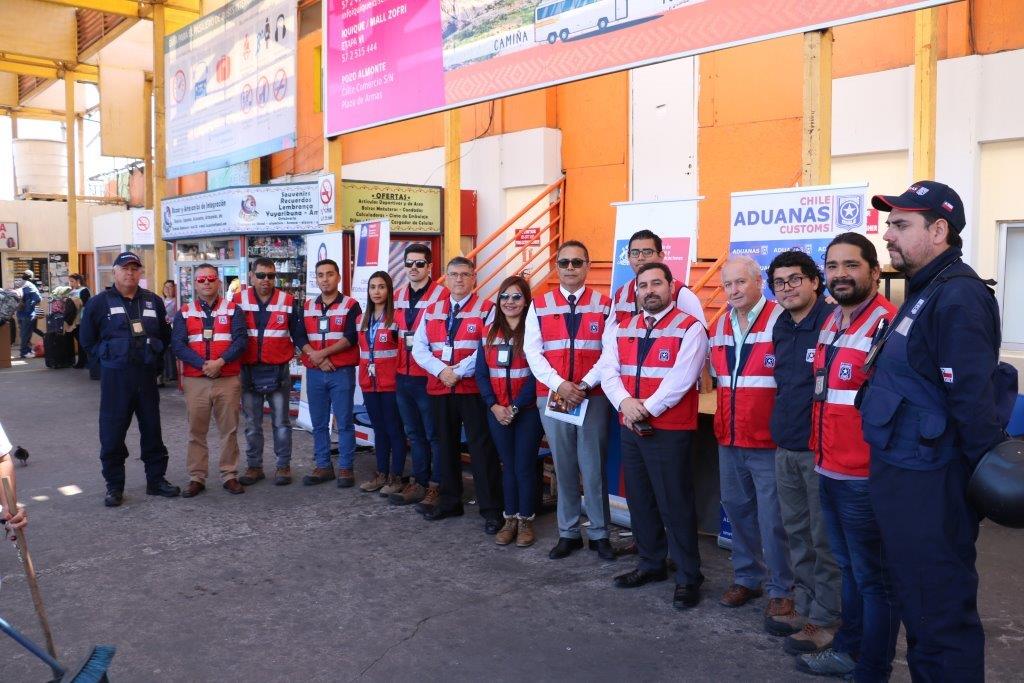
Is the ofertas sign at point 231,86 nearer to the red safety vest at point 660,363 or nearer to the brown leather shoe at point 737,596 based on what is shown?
the red safety vest at point 660,363

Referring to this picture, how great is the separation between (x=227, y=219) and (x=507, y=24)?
5.98 m

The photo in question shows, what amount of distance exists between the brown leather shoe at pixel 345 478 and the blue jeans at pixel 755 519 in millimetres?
3548

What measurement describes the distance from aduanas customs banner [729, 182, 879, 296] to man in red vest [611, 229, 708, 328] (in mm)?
522

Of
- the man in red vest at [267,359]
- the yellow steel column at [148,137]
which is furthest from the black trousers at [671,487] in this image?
the yellow steel column at [148,137]

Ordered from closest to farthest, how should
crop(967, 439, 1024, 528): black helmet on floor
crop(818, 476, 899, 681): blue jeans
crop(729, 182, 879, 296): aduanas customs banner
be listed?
crop(967, 439, 1024, 528): black helmet on floor < crop(818, 476, 899, 681): blue jeans < crop(729, 182, 879, 296): aduanas customs banner

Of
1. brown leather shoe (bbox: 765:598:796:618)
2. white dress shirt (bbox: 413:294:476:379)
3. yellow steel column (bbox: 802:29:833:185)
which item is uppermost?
yellow steel column (bbox: 802:29:833:185)

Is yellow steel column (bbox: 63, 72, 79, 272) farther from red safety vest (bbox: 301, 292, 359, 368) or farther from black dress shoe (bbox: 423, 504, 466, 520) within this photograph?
A: black dress shoe (bbox: 423, 504, 466, 520)

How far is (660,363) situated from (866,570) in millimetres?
1539

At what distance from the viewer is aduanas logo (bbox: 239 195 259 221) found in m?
10.8

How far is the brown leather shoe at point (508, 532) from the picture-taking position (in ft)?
17.6

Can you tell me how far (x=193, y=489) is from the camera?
21.7 ft

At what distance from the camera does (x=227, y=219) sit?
1120cm

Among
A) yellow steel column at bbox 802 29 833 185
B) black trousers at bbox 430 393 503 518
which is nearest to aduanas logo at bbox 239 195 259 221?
black trousers at bbox 430 393 503 518

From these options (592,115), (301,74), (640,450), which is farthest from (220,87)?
(640,450)
